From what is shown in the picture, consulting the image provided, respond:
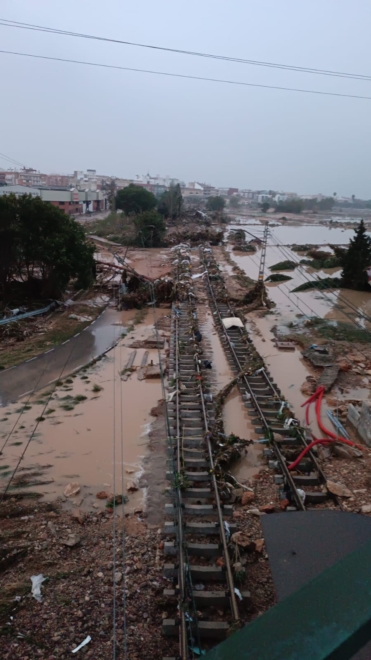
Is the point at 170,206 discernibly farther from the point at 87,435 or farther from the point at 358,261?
the point at 87,435

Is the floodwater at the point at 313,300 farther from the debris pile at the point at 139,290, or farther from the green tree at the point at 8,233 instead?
the green tree at the point at 8,233

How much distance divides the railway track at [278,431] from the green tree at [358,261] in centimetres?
1199

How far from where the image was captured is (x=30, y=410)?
9.38 metres

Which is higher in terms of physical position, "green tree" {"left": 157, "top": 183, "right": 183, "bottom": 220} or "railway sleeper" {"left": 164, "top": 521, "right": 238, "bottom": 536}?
"green tree" {"left": 157, "top": 183, "right": 183, "bottom": 220}

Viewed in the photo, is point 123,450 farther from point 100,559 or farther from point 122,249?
point 122,249

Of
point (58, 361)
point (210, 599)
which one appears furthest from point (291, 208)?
point (210, 599)

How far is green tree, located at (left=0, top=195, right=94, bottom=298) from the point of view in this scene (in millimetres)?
15875

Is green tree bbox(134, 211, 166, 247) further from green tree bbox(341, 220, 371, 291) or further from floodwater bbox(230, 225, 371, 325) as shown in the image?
green tree bbox(341, 220, 371, 291)

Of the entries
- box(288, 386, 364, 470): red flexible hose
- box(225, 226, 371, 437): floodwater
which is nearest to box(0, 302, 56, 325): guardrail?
box(225, 226, 371, 437): floodwater

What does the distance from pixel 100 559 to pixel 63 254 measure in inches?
507

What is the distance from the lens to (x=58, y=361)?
12297mm

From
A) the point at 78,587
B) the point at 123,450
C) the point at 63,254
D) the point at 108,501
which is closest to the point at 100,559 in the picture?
the point at 78,587

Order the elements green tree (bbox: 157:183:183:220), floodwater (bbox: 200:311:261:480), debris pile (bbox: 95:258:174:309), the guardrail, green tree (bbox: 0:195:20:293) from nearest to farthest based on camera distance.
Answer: floodwater (bbox: 200:311:261:480) → the guardrail → green tree (bbox: 0:195:20:293) → debris pile (bbox: 95:258:174:309) → green tree (bbox: 157:183:183:220)

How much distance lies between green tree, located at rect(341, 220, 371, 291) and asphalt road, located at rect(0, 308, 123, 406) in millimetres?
14420
